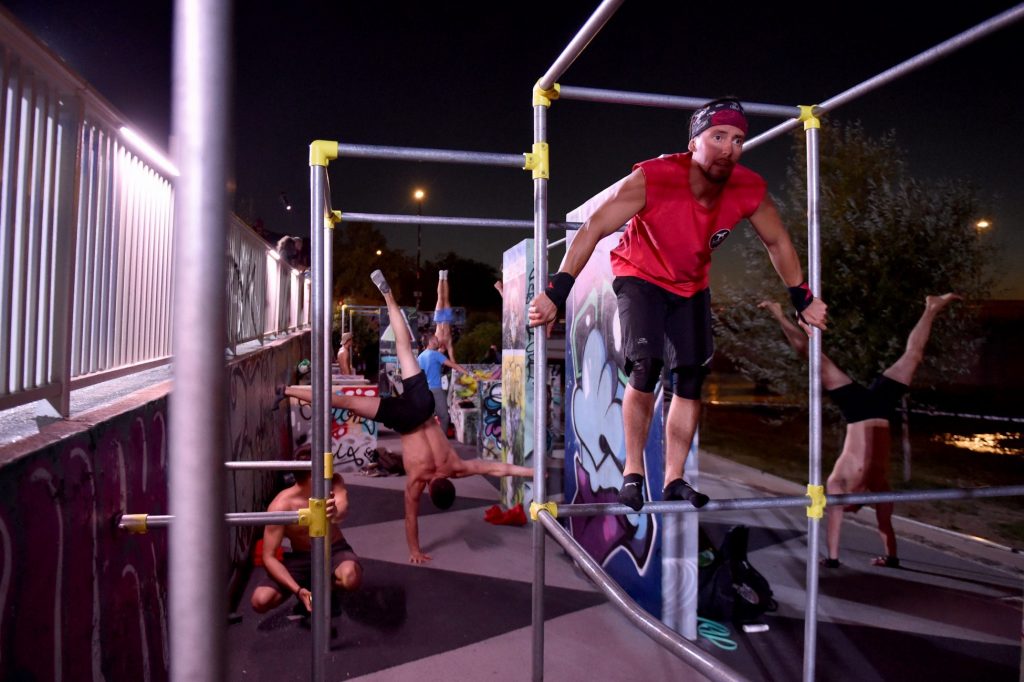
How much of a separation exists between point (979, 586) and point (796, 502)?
14.9 ft

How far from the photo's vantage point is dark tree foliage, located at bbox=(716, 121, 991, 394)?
31.3ft

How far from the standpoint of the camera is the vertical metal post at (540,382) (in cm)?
267

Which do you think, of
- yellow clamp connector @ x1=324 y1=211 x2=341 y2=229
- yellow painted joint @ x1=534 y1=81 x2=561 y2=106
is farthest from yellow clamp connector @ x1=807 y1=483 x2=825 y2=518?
yellow clamp connector @ x1=324 y1=211 x2=341 y2=229

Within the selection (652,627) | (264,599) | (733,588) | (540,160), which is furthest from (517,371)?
(652,627)

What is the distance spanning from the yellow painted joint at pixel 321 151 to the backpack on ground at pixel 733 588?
13.9 ft

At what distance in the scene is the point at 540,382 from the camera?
272cm

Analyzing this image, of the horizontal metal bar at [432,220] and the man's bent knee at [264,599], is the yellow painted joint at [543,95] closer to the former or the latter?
the horizontal metal bar at [432,220]

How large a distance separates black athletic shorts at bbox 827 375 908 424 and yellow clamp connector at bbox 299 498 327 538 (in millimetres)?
4935

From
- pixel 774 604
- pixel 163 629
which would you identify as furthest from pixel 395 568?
pixel 774 604

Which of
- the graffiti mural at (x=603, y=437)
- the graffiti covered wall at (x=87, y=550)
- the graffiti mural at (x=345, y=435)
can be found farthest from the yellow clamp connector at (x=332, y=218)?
the graffiti mural at (x=345, y=435)

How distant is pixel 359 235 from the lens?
112ft

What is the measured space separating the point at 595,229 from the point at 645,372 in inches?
24.9

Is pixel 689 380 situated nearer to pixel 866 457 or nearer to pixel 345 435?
pixel 866 457

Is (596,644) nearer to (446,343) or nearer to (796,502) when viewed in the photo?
(796,502)
